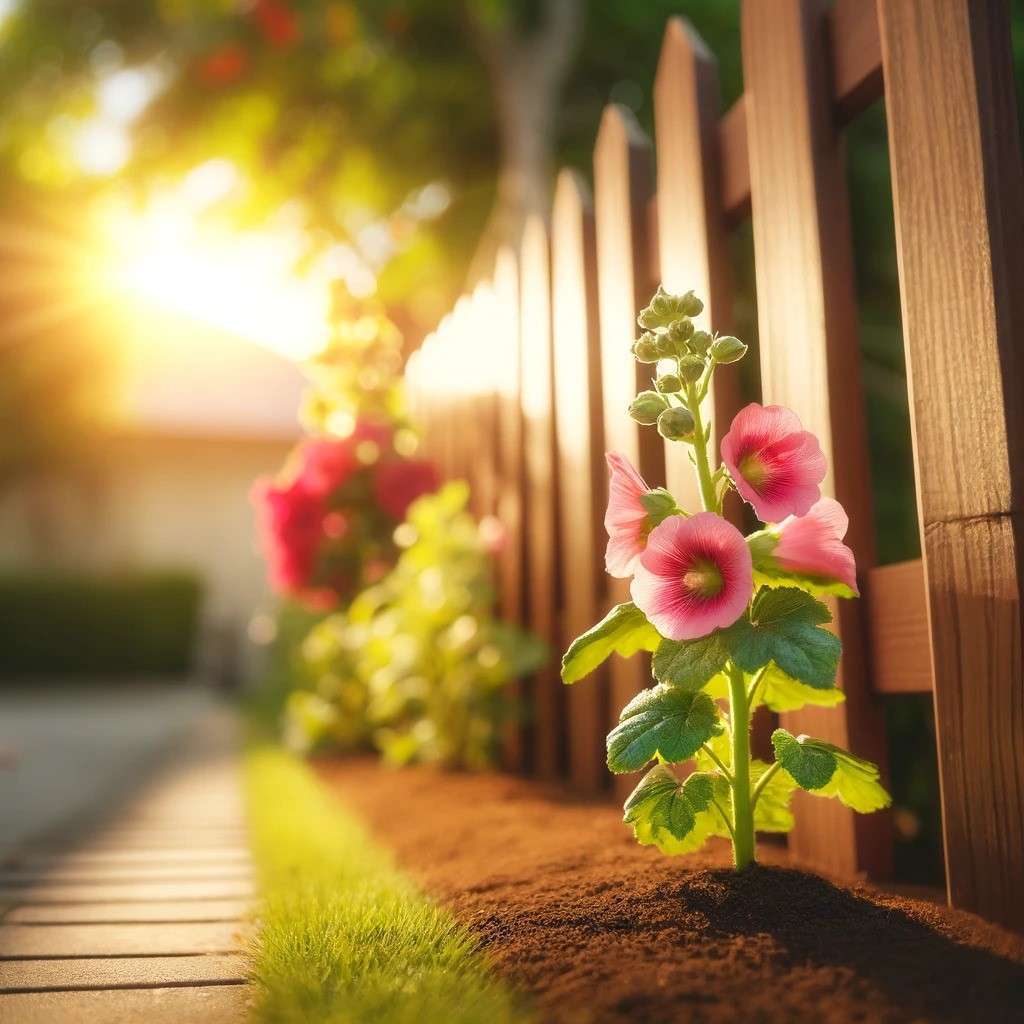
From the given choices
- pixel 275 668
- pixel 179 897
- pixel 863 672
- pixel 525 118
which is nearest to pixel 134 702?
pixel 275 668

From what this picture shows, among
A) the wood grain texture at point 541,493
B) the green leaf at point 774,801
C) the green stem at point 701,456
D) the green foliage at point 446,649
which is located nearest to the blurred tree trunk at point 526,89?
the wood grain texture at point 541,493

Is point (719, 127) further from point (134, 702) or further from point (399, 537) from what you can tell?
point (134, 702)

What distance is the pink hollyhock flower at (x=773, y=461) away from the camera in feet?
4.04

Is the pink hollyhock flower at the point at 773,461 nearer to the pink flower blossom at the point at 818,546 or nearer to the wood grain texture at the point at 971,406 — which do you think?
the pink flower blossom at the point at 818,546

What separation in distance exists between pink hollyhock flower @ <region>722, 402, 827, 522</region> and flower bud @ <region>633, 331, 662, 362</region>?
0.16 meters

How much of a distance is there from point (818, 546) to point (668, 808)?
1.26 feet

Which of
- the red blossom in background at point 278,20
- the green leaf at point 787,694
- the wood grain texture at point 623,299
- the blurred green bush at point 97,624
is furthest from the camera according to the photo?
the blurred green bush at point 97,624

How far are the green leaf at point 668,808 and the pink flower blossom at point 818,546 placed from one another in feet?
1.01

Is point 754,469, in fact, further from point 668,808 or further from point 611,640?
point 668,808

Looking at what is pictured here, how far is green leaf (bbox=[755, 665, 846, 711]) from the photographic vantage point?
53.4 inches

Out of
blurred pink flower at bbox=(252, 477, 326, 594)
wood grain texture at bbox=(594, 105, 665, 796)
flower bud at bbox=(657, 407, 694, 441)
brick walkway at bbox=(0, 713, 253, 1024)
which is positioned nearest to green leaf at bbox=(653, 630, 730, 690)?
flower bud at bbox=(657, 407, 694, 441)

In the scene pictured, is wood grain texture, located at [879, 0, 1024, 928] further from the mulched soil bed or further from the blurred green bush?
the blurred green bush

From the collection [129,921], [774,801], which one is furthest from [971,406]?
[129,921]

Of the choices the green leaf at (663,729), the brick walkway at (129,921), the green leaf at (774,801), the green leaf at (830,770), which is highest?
the green leaf at (663,729)
